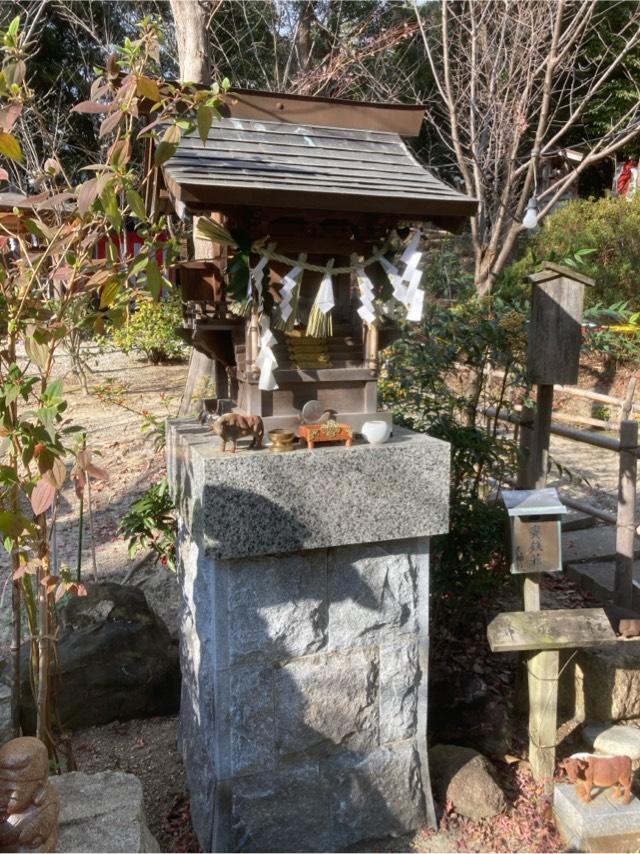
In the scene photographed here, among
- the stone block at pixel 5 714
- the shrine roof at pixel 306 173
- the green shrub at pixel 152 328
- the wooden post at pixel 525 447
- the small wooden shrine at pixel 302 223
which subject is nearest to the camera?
the shrine roof at pixel 306 173

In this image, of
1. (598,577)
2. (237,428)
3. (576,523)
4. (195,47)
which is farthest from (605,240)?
(237,428)

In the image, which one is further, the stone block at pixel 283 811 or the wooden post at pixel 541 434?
the wooden post at pixel 541 434

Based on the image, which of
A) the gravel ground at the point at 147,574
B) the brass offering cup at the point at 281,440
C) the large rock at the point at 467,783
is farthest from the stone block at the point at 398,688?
the brass offering cup at the point at 281,440

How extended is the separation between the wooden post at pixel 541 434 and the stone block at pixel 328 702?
5.07 feet

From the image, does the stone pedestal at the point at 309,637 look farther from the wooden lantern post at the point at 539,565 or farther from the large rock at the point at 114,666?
the large rock at the point at 114,666

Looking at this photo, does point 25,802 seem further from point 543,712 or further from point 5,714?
point 543,712

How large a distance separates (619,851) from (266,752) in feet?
5.10

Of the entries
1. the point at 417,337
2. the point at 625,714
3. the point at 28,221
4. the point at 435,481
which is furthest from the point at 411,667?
the point at 28,221

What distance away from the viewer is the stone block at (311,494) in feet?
8.95

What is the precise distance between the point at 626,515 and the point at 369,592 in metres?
2.15

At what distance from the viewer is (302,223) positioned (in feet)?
9.77

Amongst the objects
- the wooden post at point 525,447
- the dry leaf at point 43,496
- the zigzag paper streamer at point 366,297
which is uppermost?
the zigzag paper streamer at point 366,297

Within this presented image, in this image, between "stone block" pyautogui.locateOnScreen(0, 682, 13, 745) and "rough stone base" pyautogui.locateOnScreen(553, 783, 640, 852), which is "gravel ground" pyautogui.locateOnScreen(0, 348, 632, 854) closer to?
"rough stone base" pyautogui.locateOnScreen(553, 783, 640, 852)

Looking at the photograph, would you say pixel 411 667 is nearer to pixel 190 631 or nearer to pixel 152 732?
pixel 190 631
